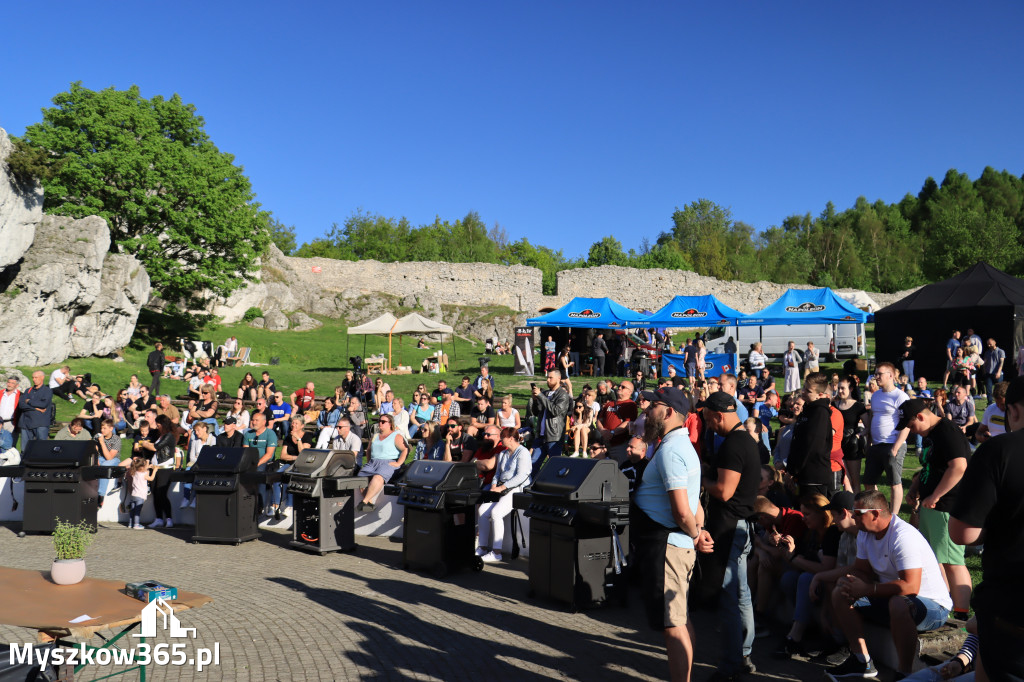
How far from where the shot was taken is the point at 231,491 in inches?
360

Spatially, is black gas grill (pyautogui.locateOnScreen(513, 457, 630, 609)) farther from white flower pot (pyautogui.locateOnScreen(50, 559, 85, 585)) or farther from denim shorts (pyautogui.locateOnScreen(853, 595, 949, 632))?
white flower pot (pyautogui.locateOnScreen(50, 559, 85, 585))

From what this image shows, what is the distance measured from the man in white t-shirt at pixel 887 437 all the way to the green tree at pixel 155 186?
31.2 metres

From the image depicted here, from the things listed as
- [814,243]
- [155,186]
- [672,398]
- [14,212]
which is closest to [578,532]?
[672,398]

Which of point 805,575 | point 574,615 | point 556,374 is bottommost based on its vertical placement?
point 574,615

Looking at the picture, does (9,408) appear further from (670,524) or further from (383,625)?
(670,524)

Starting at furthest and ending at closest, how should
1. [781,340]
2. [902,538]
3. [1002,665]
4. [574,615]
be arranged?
[781,340] → [574,615] → [902,538] → [1002,665]

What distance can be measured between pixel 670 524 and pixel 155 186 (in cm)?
3395

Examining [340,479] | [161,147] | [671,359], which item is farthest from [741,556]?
[161,147]

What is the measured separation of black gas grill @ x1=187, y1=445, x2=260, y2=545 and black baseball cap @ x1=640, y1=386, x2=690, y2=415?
5.64 meters

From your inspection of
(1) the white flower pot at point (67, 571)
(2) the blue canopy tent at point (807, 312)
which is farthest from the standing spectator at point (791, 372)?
(1) the white flower pot at point (67, 571)

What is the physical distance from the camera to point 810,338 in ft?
85.4

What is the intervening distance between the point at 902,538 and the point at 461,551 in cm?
437

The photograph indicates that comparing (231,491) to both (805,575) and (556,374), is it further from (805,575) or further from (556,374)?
(805,575)

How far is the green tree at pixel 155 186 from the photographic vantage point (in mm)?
32250
